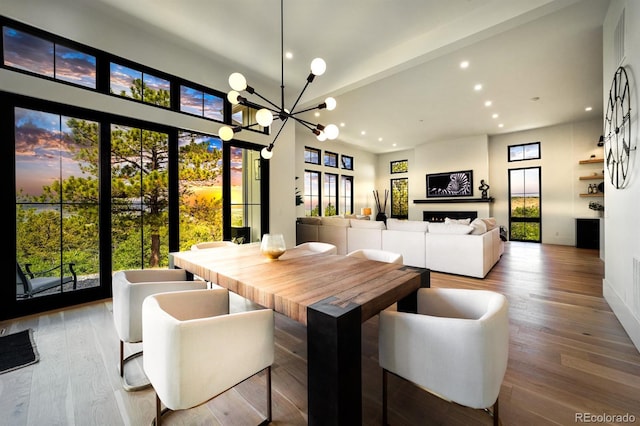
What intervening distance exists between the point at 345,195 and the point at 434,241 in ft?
19.3

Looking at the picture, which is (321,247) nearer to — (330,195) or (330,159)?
(330,195)

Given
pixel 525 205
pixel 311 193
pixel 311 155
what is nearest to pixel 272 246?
pixel 311 193

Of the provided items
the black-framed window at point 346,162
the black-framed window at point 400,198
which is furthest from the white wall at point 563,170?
the black-framed window at point 346,162

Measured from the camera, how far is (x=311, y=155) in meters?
8.66

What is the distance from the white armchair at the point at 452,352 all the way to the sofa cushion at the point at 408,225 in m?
3.39

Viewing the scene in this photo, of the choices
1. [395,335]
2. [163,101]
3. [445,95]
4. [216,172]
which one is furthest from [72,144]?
[445,95]

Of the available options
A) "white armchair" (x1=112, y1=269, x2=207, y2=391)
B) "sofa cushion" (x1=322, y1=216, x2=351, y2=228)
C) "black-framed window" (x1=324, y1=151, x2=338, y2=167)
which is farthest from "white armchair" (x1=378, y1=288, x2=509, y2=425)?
"black-framed window" (x1=324, y1=151, x2=338, y2=167)

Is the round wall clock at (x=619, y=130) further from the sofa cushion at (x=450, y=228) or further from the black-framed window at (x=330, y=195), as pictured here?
the black-framed window at (x=330, y=195)

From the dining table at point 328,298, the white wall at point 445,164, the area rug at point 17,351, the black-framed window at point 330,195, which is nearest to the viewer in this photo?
the dining table at point 328,298

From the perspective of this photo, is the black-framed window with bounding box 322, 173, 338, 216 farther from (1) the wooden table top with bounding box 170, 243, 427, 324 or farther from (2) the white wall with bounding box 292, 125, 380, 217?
(1) the wooden table top with bounding box 170, 243, 427, 324

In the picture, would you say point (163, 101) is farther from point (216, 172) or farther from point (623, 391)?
point (623, 391)

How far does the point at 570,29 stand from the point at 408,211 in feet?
23.8

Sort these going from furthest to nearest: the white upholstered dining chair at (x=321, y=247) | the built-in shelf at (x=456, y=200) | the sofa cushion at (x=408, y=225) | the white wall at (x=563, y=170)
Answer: the built-in shelf at (x=456, y=200)
the white wall at (x=563, y=170)
the sofa cushion at (x=408, y=225)
the white upholstered dining chair at (x=321, y=247)

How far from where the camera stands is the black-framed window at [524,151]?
7.80 meters
